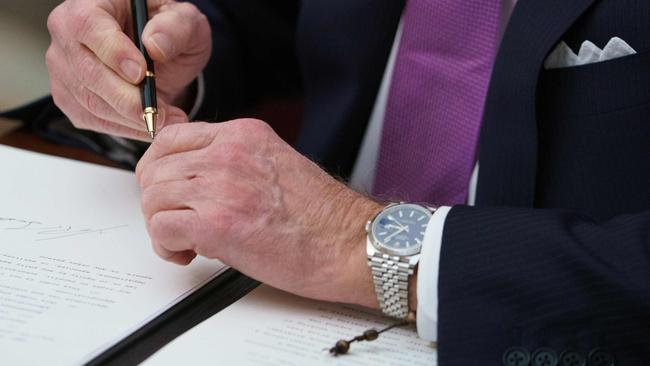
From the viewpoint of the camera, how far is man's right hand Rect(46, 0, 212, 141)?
2.80ft

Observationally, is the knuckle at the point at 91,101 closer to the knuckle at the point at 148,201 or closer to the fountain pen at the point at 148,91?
the fountain pen at the point at 148,91

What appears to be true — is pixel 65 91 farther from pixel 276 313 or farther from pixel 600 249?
pixel 600 249

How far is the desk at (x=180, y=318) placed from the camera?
614mm

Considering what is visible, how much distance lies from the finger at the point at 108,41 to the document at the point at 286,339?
0.30 meters

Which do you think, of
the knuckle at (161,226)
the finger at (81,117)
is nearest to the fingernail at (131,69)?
the finger at (81,117)

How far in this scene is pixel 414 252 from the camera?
0.67 metres

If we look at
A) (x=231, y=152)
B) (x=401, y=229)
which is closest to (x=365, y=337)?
(x=401, y=229)

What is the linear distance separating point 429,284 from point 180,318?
0.21m

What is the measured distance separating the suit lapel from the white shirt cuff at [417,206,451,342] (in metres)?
0.24

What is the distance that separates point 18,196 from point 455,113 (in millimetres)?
522

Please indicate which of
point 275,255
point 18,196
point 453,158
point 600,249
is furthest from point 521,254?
point 18,196

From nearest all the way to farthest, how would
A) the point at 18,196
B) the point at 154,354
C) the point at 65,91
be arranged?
1. the point at 154,354
2. the point at 18,196
3. the point at 65,91

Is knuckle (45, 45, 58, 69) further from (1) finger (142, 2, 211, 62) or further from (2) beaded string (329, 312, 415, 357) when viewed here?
(2) beaded string (329, 312, 415, 357)

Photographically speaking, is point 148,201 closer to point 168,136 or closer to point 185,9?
point 168,136
